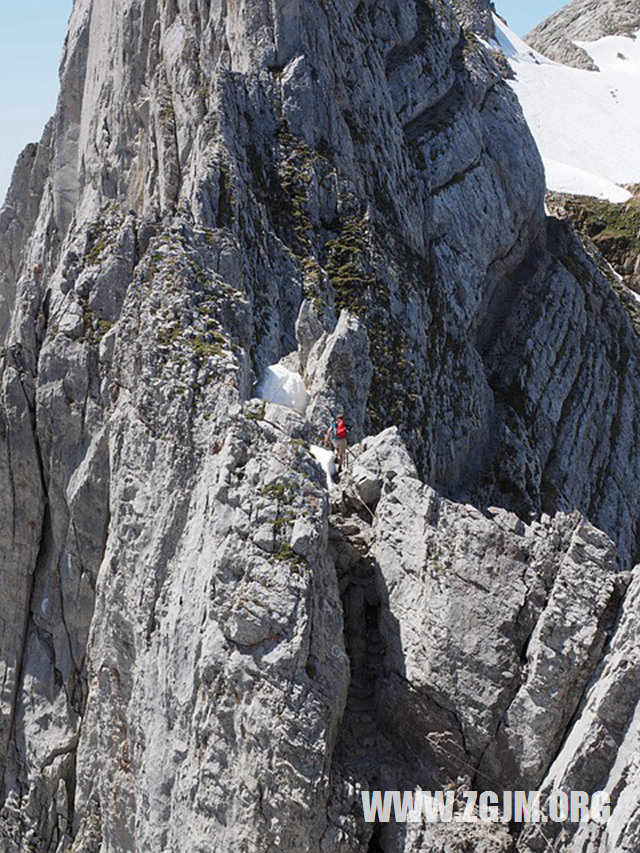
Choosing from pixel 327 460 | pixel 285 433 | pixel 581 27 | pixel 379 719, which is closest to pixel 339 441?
pixel 327 460

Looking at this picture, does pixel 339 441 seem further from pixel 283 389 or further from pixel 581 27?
pixel 581 27

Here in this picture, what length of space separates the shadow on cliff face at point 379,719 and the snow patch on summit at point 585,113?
69.6 m

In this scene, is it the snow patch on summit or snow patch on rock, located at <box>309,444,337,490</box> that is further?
the snow patch on summit

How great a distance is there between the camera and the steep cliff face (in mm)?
20281

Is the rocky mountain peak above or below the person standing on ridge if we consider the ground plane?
above

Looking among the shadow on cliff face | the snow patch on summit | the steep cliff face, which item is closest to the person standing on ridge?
the steep cliff face

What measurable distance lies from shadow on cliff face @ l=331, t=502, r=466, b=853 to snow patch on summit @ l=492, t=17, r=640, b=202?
6962 cm

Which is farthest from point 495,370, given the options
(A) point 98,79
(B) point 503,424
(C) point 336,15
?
(A) point 98,79

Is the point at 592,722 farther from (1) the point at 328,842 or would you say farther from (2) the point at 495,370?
(2) the point at 495,370

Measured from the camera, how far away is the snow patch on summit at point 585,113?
93.2 metres

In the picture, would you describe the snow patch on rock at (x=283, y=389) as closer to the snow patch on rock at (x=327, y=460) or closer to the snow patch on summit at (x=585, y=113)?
the snow patch on rock at (x=327, y=460)

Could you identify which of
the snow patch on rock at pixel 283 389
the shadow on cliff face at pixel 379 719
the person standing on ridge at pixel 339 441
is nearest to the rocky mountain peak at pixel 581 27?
the snow patch on rock at pixel 283 389

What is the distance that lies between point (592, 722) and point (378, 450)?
7914 mm

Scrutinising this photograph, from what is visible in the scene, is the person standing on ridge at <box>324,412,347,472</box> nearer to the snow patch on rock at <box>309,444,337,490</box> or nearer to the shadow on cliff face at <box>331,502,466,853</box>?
the snow patch on rock at <box>309,444,337,490</box>
